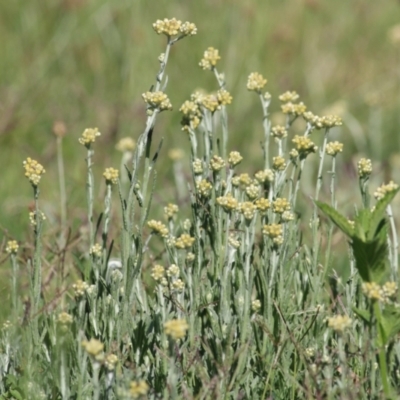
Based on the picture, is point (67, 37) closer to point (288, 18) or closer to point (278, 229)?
point (288, 18)

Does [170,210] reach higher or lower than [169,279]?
higher

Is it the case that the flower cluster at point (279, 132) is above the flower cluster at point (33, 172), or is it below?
above

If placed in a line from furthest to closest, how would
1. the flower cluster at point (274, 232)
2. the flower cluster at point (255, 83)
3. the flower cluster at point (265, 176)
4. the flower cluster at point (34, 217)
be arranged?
the flower cluster at point (255, 83)
the flower cluster at point (265, 176)
the flower cluster at point (34, 217)
the flower cluster at point (274, 232)

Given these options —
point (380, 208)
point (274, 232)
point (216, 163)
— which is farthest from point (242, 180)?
point (380, 208)

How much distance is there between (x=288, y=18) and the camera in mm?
7418

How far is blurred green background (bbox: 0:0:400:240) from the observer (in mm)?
5812

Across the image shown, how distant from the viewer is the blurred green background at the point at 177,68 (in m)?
5.81

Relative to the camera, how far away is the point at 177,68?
22.0 ft

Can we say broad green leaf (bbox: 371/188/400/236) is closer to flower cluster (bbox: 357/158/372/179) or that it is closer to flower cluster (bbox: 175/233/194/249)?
flower cluster (bbox: 357/158/372/179)

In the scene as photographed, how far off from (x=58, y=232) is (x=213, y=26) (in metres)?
3.73

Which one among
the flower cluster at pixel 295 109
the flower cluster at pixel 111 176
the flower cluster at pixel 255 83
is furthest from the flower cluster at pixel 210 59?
the flower cluster at pixel 111 176

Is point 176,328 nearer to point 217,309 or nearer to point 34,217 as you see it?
point 217,309

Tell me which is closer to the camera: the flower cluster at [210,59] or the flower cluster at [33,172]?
the flower cluster at [33,172]

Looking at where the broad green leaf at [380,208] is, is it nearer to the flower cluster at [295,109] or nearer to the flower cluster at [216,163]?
the flower cluster at [216,163]
